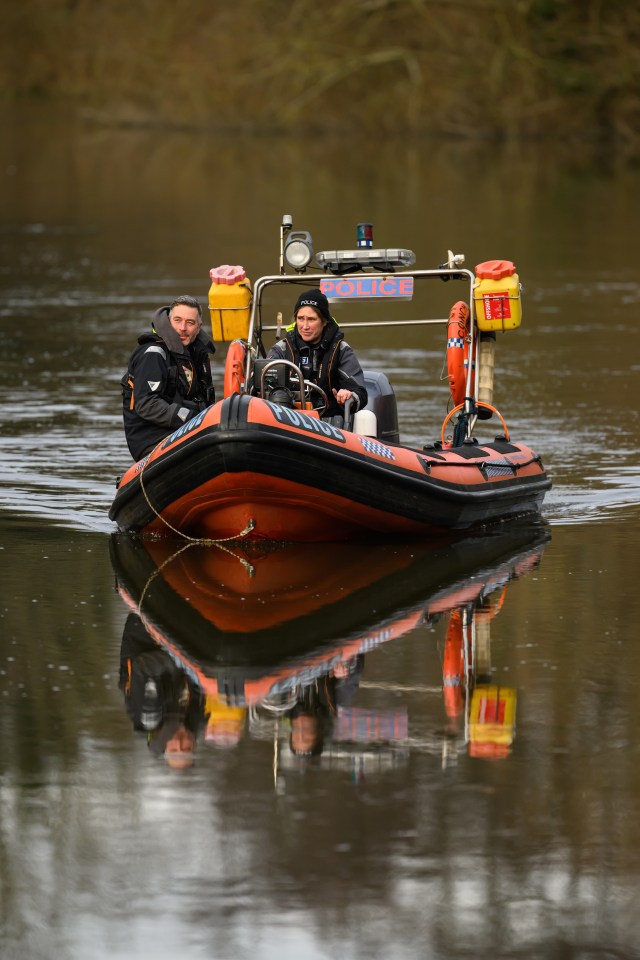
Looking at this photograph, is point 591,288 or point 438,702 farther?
point 591,288

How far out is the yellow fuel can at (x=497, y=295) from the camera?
9.40 metres

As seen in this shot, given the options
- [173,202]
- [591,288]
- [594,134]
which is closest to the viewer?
[591,288]

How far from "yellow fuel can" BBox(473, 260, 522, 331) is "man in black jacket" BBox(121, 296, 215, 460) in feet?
4.65

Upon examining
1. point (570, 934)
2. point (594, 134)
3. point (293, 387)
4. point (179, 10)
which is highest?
point (179, 10)

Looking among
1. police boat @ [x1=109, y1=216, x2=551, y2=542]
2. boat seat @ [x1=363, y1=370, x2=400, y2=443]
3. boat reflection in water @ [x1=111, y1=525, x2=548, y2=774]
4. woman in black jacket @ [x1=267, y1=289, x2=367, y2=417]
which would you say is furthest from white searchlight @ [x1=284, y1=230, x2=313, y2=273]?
boat reflection in water @ [x1=111, y1=525, x2=548, y2=774]

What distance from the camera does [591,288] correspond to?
1917cm

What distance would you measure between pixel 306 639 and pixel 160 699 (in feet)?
3.02

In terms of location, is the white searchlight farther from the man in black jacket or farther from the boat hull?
the boat hull

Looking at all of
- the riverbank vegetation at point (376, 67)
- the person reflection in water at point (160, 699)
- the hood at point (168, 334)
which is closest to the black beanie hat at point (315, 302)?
the hood at point (168, 334)

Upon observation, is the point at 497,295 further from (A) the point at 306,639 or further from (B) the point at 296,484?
(A) the point at 306,639

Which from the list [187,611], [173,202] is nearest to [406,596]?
[187,611]

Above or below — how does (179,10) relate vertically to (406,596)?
above

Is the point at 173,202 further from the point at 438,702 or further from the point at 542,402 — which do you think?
the point at 438,702

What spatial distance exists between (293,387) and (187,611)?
172cm
